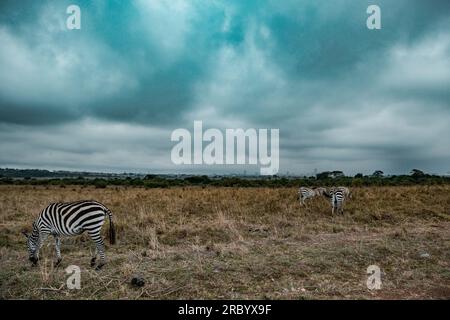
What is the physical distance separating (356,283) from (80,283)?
17.6 ft

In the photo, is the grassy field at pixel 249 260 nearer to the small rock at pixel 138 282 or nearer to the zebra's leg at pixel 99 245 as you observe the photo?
the small rock at pixel 138 282

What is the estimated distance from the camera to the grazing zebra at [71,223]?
27.2 feet

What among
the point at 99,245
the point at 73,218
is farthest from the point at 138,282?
the point at 73,218

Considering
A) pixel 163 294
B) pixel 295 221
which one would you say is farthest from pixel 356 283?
pixel 295 221

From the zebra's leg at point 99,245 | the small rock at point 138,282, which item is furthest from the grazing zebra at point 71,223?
the small rock at point 138,282

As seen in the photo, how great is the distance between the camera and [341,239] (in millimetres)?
11016

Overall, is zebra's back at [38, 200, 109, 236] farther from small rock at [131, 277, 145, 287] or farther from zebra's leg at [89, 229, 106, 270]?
small rock at [131, 277, 145, 287]

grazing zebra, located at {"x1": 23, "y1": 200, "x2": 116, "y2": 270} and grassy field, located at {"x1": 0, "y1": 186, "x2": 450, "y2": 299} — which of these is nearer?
grassy field, located at {"x1": 0, "y1": 186, "x2": 450, "y2": 299}

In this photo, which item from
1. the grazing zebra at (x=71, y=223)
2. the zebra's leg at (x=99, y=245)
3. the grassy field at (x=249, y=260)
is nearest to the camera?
the grassy field at (x=249, y=260)

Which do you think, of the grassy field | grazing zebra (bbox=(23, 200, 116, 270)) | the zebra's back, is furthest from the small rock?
the zebra's back

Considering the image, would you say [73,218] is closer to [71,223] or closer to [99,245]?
[71,223]

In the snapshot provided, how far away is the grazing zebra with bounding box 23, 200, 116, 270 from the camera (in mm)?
8305

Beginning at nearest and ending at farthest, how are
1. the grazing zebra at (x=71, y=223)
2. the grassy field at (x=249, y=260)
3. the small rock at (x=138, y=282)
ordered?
the grassy field at (x=249, y=260)
the small rock at (x=138, y=282)
the grazing zebra at (x=71, y=223)
